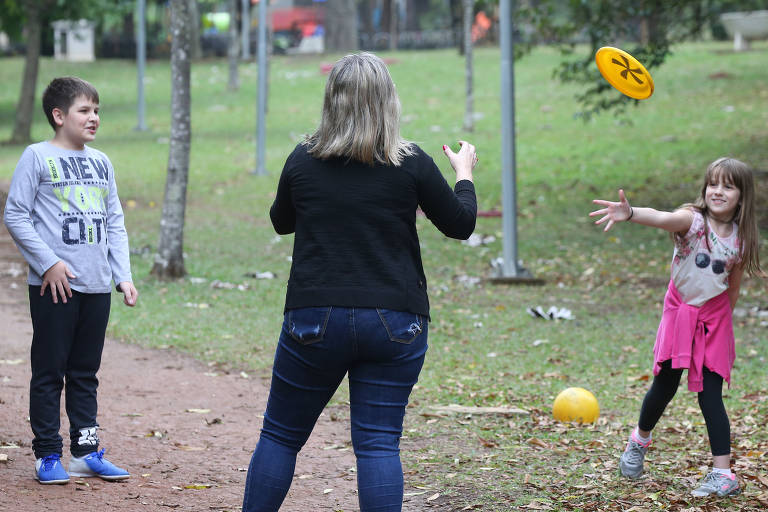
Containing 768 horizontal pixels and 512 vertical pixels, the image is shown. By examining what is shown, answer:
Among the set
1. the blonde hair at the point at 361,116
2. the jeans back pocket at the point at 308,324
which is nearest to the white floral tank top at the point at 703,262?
the blonde hair at the point at 361,116

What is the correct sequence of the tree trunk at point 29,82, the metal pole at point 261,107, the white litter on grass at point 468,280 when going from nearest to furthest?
the white litter on grass at point 468,280 → the metal pole at point 261,107 → the tree trunk at point 29,82

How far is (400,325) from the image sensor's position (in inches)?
139

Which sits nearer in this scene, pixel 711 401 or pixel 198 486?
pixel 711 401

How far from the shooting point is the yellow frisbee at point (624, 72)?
17.5 ft

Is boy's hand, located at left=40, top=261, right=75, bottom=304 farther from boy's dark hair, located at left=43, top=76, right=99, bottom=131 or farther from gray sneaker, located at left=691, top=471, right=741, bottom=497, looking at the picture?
gray sneaker, located at left=691, top=471, right=741, bottom=497

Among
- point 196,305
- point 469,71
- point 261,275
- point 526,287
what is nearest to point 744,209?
point 196,305

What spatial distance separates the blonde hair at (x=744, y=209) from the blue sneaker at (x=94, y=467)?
3.25 metres

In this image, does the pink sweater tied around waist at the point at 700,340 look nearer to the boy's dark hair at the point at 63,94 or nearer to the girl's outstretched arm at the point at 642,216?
the girl's outstretched arm at the point at 642,216

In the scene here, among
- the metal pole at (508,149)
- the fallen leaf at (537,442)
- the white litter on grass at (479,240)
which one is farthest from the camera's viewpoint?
the white litter on grass at (479,240)

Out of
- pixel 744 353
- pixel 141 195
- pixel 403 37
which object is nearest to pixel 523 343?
pixel 744 353

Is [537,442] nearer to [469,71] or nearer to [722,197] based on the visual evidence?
[722,197]

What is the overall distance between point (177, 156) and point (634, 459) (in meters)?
7.61

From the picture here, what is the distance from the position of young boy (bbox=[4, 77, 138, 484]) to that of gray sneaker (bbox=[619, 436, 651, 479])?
2.62 meters

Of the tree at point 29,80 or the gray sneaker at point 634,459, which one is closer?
the gray sneaker at point 634,459
